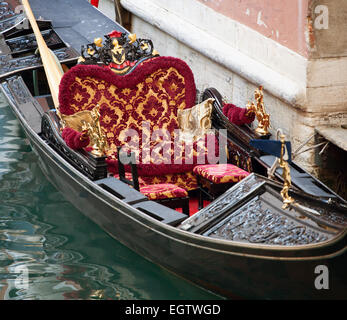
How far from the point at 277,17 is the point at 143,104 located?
0.90 meters

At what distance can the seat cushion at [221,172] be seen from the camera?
130 inches

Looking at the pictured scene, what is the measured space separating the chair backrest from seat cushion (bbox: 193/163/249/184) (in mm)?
429

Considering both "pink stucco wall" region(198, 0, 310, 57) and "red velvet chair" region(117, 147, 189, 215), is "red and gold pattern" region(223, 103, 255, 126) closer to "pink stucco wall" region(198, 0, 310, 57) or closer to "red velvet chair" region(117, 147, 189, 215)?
"pink stucco wall" region(198, 0, 310, 57)

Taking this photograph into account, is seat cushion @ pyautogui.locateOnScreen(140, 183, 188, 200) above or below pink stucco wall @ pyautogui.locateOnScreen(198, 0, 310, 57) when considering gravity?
below

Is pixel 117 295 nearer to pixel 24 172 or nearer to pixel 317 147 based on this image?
pixel 317 147

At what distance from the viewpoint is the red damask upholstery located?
11.8 ft

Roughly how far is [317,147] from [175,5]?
7.16ft

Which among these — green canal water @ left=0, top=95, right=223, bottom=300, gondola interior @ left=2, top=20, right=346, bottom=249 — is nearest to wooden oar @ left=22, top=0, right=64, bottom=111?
gondola interior @ left=2, top=20, right=346, bottom=249

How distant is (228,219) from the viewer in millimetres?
2635

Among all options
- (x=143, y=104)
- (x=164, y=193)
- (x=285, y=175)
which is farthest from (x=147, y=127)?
(x=285, y=175)

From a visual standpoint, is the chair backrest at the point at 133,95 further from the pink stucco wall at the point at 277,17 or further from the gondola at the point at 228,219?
the pink stucco wall at the point at 277,17

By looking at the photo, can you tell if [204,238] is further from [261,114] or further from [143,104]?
[143,104]

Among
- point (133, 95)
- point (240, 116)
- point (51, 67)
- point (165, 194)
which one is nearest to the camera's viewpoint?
point (165, 194)

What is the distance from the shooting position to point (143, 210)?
291 cm
